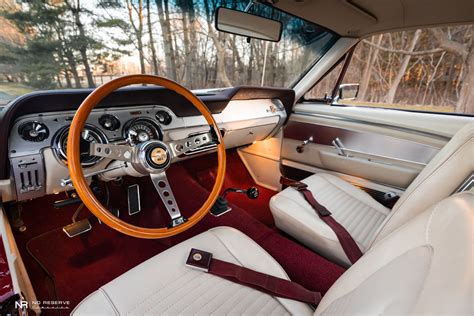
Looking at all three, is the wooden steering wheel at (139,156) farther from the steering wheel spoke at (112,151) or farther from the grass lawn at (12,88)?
the grass lawn at (12,88)

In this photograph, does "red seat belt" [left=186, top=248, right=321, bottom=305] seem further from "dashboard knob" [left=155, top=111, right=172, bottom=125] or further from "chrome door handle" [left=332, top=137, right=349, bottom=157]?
"chrome door handle" [left=332, top=137, right=349, bottom=157]

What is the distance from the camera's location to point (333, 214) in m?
1.31

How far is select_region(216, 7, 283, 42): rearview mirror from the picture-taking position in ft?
4.90

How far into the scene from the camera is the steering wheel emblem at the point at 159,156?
980 mm

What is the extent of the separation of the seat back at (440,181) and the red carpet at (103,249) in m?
0.42

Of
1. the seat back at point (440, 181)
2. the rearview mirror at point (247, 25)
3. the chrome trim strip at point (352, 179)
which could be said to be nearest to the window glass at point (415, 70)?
the chrome trim strip at point (352, 179)

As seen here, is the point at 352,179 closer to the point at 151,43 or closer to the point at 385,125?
the point at 385,125

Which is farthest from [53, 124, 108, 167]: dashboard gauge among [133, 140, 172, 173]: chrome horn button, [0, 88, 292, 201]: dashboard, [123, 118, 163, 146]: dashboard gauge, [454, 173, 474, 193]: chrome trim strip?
[454, 173, 474, 193]: chrome trim strip

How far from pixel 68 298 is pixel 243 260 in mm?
919

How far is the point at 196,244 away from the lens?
1040 mm

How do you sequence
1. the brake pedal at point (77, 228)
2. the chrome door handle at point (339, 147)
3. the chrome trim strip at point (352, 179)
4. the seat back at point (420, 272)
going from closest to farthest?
the seat back at point (420, 272) → the brake pedal at point (77, 228) → the chrome trim strip at point (352, 179) → the chrome door handle at point (339, 147)

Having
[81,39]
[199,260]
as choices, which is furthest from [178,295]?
[81,39]

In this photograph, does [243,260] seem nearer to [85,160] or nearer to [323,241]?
[323,241]

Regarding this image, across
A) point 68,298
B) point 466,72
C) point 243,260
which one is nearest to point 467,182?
point 243,260
